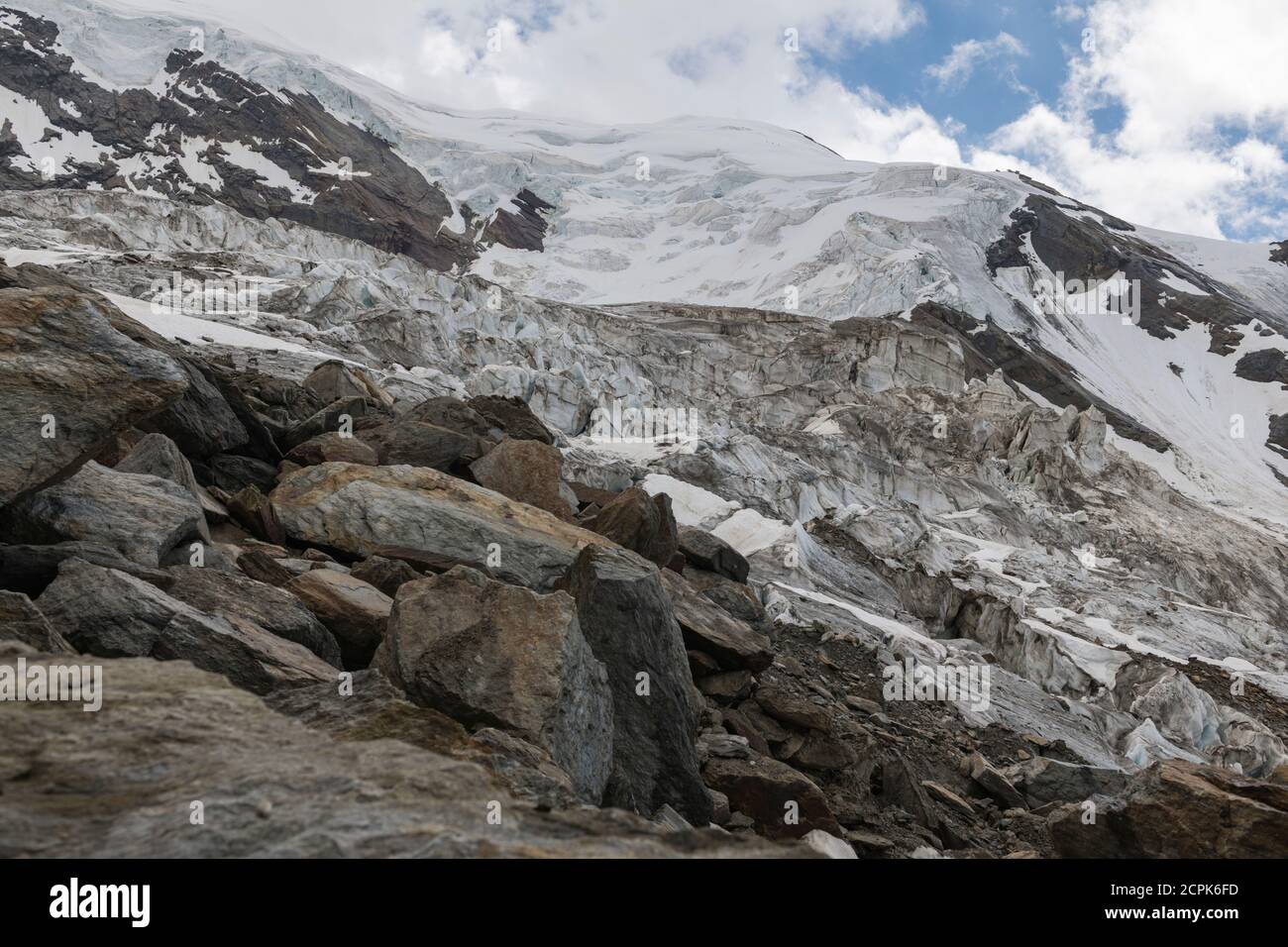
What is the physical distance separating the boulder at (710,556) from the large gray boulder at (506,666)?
283 inches

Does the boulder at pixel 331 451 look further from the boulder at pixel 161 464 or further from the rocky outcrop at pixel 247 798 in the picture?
the rocky outcrop at pixel 247 798

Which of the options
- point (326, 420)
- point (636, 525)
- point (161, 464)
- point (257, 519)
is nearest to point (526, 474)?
point (636, 525)

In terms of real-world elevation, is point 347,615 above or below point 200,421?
below

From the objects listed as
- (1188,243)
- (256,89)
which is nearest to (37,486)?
(256,89)

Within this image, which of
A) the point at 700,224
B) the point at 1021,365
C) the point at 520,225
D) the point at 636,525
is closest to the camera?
the point at 636,525

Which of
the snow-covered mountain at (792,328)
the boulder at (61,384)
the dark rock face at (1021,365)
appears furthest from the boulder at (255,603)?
the dark rock face at (1021,365)

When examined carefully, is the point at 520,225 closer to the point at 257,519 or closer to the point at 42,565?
the point at 257,519

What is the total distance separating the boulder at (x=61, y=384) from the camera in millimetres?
5344

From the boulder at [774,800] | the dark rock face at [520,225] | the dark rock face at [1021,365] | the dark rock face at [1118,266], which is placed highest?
the dark rock face at [520,225]

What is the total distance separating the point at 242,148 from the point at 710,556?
95432mm

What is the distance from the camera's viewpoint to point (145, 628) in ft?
15.3

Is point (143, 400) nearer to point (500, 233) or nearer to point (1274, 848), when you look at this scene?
point (1274, 848)

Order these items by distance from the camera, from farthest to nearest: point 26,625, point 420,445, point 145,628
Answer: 1. point 420,445
2. point 145,628
3. point 26,625
